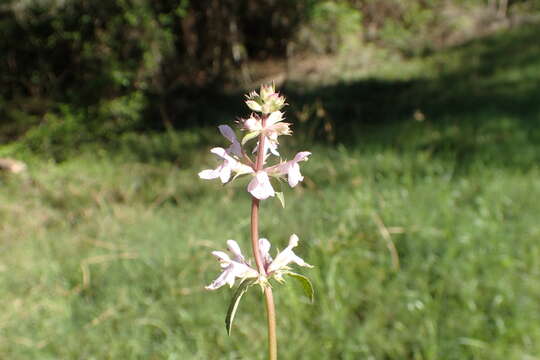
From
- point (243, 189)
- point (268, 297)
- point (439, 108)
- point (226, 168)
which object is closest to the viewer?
point (268, 297)

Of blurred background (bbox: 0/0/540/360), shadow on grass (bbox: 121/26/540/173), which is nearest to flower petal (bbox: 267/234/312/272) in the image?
blurred background (bbox: 0/0/540/360)

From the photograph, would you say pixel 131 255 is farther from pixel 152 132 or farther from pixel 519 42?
pixel 519 42

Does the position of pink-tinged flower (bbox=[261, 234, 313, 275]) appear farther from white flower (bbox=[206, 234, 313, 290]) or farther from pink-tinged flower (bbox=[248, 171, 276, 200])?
pink-tinged flower (bbox=[248, 171, 276, 200])

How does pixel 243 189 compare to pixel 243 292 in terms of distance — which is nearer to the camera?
pixel 243 292

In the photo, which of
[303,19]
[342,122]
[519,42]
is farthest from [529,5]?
[342,122]

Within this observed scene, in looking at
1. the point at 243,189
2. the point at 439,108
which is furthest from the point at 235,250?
the point at 439,108

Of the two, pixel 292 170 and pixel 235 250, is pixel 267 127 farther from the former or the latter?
pixel 235 250

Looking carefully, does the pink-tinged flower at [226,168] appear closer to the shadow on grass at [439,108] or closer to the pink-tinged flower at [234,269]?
the pink-tinged flower at [234,269]
